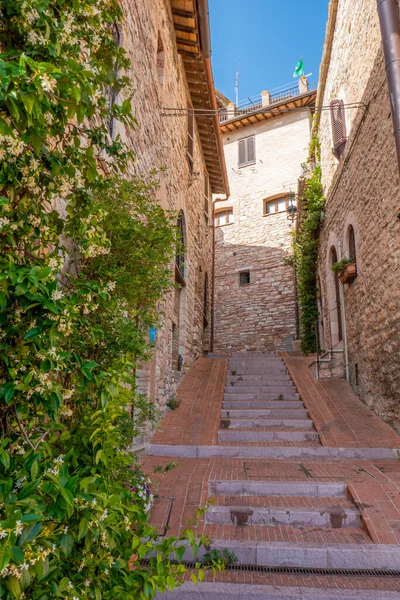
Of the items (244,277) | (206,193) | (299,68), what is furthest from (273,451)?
(299,68)

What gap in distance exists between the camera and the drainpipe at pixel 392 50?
15.8ft

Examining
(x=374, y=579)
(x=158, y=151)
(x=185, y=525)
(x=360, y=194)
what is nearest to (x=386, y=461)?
(x=374, y=579)

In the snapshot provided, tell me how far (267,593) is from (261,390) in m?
5.09

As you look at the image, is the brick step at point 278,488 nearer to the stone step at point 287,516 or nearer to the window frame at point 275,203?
the stone step at point 287,516

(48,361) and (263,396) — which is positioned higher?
(48,361)

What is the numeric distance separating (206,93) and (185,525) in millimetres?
9580

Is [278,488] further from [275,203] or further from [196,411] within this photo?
[275,203]

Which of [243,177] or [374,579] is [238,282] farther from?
[374,579]

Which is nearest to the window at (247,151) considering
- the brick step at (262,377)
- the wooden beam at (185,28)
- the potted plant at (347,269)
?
the wooden beam at (185,28)

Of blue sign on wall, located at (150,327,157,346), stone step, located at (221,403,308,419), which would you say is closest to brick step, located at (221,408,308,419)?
stone step, located at (221,403,308,419)

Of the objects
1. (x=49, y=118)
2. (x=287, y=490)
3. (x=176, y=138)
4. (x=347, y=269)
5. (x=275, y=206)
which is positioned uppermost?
(x=275, y=206)

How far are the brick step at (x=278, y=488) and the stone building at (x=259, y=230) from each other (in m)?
10.5

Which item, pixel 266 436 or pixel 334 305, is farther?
pixel 334 305

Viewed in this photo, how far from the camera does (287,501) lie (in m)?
3.56
